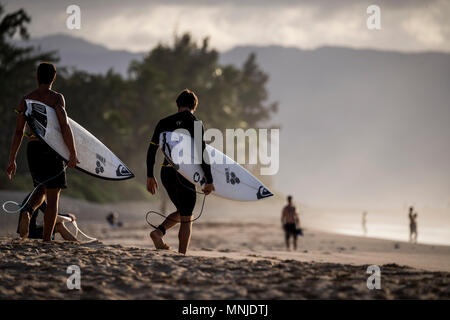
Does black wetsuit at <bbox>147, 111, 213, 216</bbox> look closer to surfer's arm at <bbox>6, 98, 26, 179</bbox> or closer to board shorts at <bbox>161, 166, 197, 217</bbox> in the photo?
board shorts at <bbox>161, 166, 197, 217</bbox>

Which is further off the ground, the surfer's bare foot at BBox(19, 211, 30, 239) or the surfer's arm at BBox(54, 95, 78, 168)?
the surfer's arm at BBox(54, 95, 78, 168)

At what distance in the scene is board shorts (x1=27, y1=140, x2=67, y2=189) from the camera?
647cm

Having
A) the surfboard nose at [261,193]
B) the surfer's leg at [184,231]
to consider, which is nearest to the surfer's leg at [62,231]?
the surfer's leg at [184,231]

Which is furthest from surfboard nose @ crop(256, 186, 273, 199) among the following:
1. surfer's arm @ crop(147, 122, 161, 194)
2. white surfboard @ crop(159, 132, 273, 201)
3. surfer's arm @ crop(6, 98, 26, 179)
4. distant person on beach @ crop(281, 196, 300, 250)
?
distant person on beach @ crop(281, 196, 300, 250)

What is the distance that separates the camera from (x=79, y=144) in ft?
24.5

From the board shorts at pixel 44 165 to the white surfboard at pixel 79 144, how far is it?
9 centimetres

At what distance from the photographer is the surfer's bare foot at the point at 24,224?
6867 mm

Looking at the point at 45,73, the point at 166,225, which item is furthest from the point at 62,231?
the point at 45,73

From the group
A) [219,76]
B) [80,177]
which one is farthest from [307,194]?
[80,177]

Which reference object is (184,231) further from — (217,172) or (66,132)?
(66,132)

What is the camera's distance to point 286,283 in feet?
17.2

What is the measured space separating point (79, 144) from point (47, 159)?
3.24ft

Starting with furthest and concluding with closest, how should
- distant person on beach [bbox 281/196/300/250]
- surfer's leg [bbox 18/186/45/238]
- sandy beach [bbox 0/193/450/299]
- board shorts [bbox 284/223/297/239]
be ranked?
board shorts [bbox 284/223/297/239] → distant person on beach [bbox 281/196/300/250] → surfer's leg [bbox 18/186/45/238] → sandy beach [bbox 0/193/450/299]

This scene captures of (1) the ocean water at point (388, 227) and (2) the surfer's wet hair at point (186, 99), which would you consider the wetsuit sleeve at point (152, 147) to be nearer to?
(2) the surfer's wet hair at point (186, 99)
